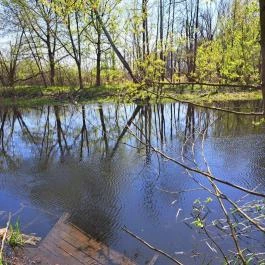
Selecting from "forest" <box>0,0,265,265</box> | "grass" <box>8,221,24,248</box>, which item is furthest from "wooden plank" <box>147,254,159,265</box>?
"grass" <box>8,221,24,248</box>

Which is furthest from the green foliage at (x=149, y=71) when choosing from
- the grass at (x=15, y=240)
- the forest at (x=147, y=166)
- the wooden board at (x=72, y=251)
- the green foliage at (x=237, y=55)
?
the grass at (x=15, y=240)

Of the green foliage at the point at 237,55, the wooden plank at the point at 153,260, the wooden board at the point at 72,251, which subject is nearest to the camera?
the wooden plank at the point at 153,260

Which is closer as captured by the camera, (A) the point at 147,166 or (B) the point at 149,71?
(B) the point at 149,71

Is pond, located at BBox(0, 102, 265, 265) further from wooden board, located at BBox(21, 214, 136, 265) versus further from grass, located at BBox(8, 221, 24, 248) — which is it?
grass, located at BBox(8, 221, 24, 248)

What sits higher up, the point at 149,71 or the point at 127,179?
the point at 149,71

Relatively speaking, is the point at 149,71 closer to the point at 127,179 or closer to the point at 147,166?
the point at 127,179

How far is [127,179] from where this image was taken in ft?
29.7

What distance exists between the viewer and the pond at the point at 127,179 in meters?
5.95

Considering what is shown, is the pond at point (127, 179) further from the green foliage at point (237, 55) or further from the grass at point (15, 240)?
the green foliage at point (237, 55)

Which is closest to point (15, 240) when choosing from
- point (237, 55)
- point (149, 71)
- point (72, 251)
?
point (72, 251)

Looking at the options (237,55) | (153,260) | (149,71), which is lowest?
(153,260)

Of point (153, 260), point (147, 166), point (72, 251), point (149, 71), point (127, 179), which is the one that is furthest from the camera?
point (147, 166)

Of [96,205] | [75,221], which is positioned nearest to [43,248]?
[75,221]

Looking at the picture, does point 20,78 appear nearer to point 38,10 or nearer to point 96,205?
point 38,10
